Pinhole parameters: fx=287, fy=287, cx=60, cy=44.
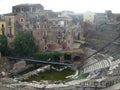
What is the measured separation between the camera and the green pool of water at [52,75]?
1239 inches

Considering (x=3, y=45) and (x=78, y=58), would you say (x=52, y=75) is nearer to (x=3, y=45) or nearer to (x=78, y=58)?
(x=78, y=58)

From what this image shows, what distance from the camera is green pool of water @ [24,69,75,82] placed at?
31462 millimetres

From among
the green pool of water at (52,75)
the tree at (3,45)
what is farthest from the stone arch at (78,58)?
the tree at (3,45)

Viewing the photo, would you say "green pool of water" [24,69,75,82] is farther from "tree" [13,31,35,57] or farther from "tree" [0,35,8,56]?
"tree" [0,35,8,56]

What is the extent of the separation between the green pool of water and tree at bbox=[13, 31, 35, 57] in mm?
4453

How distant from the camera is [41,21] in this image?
39.7 metres

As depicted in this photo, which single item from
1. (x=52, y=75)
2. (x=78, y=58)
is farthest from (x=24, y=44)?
(x=78, y=58)

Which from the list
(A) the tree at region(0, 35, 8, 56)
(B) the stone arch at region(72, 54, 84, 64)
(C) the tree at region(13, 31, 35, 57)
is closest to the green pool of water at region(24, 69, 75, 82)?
(B) the stone arch at region(72, 54, 84, 64)

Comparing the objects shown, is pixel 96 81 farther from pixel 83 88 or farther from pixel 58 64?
pixel 58 64

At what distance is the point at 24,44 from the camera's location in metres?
36.2

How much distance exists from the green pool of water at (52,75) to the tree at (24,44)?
14.6 ft

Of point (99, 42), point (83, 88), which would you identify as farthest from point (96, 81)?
point (99, 42)

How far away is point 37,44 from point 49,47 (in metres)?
1.82

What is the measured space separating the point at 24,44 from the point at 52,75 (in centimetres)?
610
